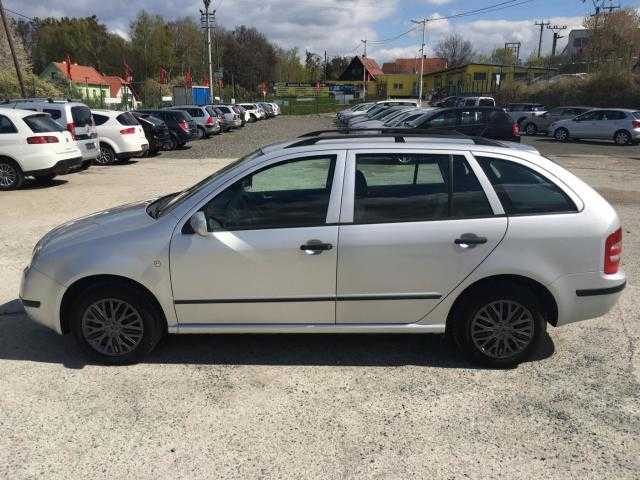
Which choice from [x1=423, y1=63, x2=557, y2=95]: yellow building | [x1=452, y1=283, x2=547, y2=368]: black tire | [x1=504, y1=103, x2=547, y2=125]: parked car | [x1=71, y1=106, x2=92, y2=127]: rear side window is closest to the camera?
[x1=452, y1=283, x2=547, y2=368]: black tire

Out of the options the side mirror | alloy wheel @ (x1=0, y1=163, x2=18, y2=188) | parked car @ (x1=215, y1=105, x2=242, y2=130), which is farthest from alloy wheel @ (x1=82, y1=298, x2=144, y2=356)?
parked car @ (x1=215, y1=105, x2=242, y2=130)

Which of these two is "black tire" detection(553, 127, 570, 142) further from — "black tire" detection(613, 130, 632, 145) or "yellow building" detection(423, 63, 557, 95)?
"yellow building" detection(423, 63, 557, 95)

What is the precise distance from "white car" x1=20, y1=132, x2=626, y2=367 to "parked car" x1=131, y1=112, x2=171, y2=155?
14.7 metres

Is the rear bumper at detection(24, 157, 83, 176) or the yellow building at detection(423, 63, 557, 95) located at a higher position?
the yellow building at detection(423, 63, 557, 95)

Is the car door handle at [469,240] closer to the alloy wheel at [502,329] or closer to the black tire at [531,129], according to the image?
the alloy wheel at [502,329]

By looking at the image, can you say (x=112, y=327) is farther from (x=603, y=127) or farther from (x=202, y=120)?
(x=603, y=127)

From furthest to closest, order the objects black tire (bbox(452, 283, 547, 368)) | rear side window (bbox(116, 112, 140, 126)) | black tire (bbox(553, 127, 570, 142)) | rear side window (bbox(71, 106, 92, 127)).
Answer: black tire (bbox(553, 127, 570, 142)) → rear side window (bbox(116, 112, 140, 126)) → rear side window (bbox(71, 106, 92, 127)) → black tire (bbox(452, 283, 547, 368))

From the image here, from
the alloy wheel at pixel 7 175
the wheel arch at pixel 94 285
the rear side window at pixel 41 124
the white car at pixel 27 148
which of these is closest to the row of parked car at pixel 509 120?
the white car at pixel 27 148

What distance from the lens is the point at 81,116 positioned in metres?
13.3

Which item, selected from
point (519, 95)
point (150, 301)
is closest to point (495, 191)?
point (150, 301)

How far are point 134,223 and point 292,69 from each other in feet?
409

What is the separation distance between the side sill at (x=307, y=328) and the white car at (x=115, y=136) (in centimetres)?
1277

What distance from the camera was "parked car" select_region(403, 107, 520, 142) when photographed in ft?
50.1

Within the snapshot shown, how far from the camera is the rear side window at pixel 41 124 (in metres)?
11.0
